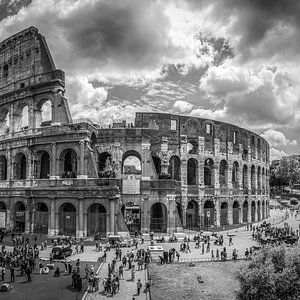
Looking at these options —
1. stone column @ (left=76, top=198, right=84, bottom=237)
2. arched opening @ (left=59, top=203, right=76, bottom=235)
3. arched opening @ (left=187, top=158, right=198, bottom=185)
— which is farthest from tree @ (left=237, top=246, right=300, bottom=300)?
arched opening @ (left=187, top=158, right=198, bottom=185)

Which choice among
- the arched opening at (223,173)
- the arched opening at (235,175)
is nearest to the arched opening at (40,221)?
the arched opening at (223,173)

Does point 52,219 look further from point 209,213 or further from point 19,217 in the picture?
point 209,213

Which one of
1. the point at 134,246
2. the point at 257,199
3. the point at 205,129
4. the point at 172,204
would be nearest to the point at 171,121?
the point at 205,129

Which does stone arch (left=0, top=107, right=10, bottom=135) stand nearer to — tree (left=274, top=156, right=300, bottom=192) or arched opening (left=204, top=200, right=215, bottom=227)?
arched opening (left=204, top=200, right=215, bottom=227)

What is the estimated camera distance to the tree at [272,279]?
16859mm

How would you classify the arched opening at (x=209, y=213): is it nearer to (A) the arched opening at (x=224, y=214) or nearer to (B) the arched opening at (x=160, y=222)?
(A) the arched opening at (x=224, y=214)

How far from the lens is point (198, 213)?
4809 cm

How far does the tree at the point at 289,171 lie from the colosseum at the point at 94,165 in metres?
50.1

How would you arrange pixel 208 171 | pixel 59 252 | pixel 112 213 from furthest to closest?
pixel 208 171
pixel 112 213
pixel 59 252

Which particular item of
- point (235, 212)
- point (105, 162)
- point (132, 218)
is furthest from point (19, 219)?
point (235, 212)

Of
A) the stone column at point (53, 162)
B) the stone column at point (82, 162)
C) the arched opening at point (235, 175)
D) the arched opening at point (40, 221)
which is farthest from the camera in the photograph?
the arched opening at point (235, 175)

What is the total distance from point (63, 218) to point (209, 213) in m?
20.2

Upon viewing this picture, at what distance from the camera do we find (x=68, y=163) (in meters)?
44.1

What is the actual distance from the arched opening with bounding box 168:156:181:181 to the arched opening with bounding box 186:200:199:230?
4.15 metres
